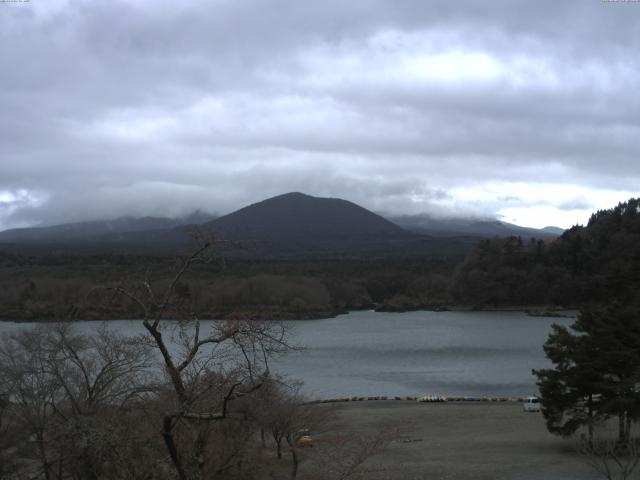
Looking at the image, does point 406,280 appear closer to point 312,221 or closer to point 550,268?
point 550,268

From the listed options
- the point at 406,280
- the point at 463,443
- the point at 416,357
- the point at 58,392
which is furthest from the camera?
the point at 406,280

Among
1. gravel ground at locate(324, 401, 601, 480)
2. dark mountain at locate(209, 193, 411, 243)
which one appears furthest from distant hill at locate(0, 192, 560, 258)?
gravel ground at locate(324, 401, 601, 480)

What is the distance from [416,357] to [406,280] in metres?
42.5

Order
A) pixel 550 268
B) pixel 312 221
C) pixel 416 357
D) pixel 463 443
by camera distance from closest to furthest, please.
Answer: pixel 463 443
pixel 416 357
pixel 550 268
pixel 312 221

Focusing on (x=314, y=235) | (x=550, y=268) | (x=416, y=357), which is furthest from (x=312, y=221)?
(x=416, y=357)

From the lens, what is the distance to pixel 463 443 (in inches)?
792

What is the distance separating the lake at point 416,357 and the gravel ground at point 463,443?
138 inches

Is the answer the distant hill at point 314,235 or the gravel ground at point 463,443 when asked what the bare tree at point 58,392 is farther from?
the distant hill at point 314,235

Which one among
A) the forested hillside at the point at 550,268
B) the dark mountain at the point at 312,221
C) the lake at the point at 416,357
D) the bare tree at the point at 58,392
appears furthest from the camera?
the dark mountain at the point at 312,221

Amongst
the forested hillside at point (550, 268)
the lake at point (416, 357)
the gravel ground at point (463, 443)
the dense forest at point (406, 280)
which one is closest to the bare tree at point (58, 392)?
the gravel ground at point (463, 443)

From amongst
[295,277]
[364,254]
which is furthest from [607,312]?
[364,254]

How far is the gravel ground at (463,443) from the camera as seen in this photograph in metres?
16.2

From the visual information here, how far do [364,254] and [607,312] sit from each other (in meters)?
113

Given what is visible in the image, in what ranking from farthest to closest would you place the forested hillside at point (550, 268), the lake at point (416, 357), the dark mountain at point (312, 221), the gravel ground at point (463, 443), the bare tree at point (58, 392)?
the dark mountain at point (312, 221), the forested hillside at point (550, 268), the lake at point (416, 357), the gravel ground at point (463, 443), the bare tree at point (58, 392)
